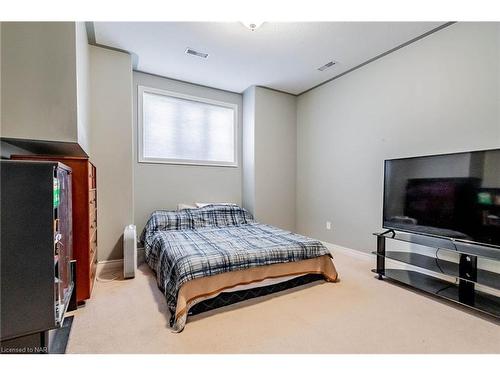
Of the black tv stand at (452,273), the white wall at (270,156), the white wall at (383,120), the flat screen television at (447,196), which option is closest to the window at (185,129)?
the white wall at (270,156)

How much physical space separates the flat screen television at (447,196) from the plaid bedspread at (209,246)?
0.95m

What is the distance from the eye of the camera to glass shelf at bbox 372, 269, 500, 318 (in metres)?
1.86

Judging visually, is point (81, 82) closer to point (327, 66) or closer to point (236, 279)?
point (236, 279)

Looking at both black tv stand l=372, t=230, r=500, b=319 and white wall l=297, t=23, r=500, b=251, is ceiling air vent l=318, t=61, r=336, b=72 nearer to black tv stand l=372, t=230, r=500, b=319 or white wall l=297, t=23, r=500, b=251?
white wall l=297, t=23, r=500, b=251

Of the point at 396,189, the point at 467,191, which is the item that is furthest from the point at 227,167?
the point at 467,191

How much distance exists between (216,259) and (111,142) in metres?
2.11

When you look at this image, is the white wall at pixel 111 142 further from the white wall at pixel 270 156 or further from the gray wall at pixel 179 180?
the white wall at pixel 270 156

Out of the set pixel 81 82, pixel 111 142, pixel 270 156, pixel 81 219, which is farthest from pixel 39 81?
pixel 270 156

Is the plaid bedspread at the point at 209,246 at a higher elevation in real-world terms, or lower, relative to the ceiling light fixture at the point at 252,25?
lower

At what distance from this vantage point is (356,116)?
3391 mm

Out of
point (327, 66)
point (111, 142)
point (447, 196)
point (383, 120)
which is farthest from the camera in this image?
point (327, 66)

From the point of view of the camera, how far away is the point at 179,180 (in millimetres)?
3734

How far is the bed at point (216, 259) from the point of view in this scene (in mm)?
1815

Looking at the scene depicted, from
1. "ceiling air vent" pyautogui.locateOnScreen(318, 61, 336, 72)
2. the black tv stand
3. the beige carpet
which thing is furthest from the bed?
"ceiling air vent" pyautogui.locateOnScreen(318, 61, 336, 72)
